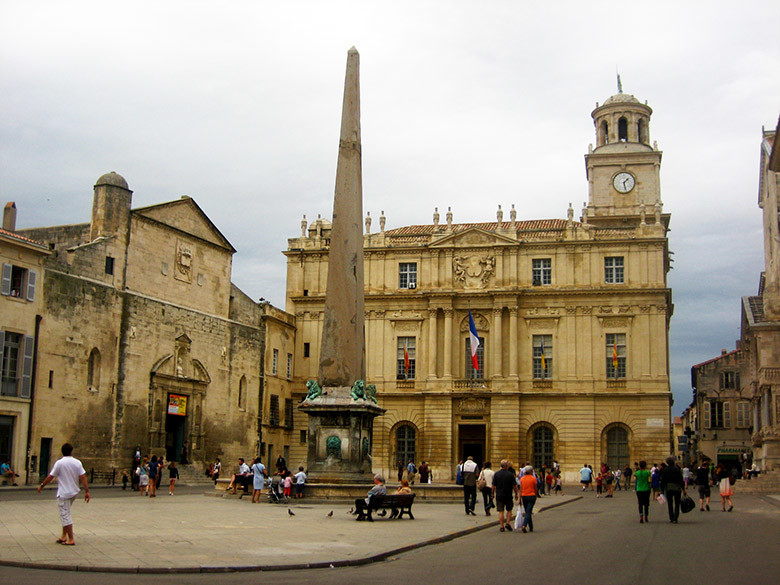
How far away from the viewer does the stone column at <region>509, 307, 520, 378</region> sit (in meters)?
45.5

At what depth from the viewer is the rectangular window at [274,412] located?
45.2 meters

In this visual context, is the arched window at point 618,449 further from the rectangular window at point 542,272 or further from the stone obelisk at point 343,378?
the stone obelisk at point 343,378

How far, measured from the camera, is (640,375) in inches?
1753

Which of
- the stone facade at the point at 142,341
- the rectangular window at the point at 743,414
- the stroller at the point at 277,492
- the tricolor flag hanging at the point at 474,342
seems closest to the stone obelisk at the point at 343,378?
the stroller at the point at 277,492

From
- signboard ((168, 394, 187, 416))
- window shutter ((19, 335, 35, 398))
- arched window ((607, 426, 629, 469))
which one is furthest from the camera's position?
arched window ((607, 426, 629, 469))

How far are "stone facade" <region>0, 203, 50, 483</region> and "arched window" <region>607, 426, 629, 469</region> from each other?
1095 inches

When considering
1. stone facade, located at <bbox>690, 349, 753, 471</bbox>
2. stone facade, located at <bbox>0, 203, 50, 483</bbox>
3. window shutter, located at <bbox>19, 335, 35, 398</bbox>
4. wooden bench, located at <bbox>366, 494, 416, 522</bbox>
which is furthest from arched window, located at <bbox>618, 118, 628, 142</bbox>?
wooden bench, located at <bbox>366, 494, 416, 522</bbox>

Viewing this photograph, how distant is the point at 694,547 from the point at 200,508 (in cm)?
1059

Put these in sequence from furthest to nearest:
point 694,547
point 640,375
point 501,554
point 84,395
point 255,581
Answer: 1. point 640,375
2. point 84,395
3. point 694,547
4. point 501,554
5. point 255,581

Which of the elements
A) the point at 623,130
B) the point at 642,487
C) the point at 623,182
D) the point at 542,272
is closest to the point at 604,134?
the point at 623,130

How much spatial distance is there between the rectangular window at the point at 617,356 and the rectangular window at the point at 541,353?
294cm

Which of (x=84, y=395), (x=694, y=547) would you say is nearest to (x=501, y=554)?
(x=694, y=547)

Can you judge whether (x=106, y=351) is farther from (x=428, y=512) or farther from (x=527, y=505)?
(x=527, y=505)

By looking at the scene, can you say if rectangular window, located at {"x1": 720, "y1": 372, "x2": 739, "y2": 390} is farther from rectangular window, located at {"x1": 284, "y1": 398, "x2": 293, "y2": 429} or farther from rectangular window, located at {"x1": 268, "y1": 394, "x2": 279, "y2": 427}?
rectangular window, located at {"x1": 268, "y1": 394, "x2": 279, "y2": 427}
